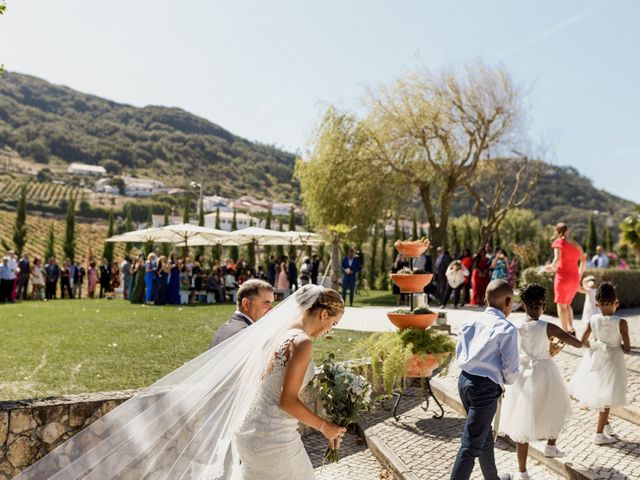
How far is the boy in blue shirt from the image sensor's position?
4.48m

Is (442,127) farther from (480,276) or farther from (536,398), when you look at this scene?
(536,398)

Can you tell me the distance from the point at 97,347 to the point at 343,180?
17.2 m

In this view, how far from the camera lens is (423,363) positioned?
7059 millimetres

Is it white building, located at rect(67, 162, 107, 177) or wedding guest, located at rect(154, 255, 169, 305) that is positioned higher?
white building, located at rect(67, 162, 107, 177)

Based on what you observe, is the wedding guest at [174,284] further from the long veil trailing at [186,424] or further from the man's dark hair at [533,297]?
the man's dark hair at [533,297]

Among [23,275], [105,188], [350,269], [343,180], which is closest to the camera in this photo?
[350,269]

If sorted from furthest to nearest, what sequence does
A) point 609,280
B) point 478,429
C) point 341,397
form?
point 609,280 < point 478,429 < point 341,397

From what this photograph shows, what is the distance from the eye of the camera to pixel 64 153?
143000 mm

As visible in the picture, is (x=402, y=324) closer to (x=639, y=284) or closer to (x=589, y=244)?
(x=639, y=284)

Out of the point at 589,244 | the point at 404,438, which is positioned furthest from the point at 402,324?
the point at 589,244

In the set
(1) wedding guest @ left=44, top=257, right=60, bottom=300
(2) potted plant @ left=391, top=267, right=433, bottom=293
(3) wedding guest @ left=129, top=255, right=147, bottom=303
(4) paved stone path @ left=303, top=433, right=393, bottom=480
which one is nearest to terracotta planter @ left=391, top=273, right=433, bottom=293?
(2) potted plant @ left=391, top=267, right=433, bottom=293

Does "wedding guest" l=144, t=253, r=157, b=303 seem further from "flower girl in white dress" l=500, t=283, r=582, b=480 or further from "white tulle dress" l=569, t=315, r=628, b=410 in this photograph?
"flower girl in white dress" l=500, t=283, r=582, b=480

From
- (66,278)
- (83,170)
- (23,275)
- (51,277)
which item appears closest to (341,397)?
(23,275)

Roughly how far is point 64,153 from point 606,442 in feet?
501
